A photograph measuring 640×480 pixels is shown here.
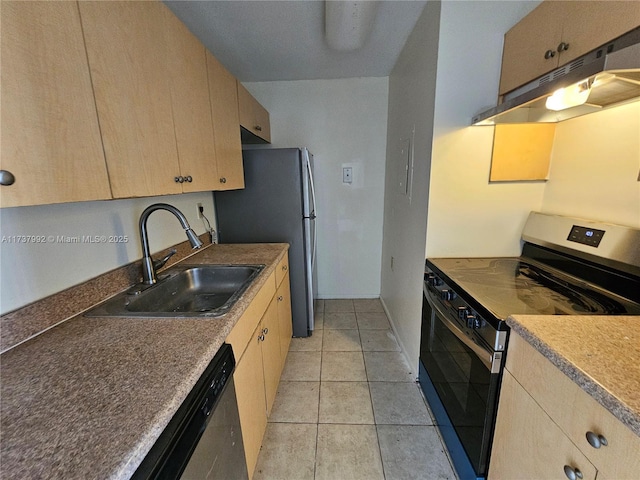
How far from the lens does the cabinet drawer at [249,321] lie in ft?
3.37

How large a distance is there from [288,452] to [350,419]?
0.39 m

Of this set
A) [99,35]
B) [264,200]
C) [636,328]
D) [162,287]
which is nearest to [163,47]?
[99,35]

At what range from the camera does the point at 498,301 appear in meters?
1.08

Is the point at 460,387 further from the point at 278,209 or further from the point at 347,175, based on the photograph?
the point at 347,175

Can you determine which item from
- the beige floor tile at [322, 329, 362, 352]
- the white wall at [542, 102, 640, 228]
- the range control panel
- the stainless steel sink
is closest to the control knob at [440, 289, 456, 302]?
the range control panel

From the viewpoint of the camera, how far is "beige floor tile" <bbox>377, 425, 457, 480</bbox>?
4.20ft

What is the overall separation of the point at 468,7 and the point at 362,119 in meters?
1.37

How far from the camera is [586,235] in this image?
48.4 inches

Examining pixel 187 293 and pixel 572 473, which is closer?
pixel 572 473

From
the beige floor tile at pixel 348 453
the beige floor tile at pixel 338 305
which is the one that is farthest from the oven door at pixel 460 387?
the beige floor tile at pixel 338 305

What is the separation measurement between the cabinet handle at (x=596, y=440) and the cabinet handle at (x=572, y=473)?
106 millimetres

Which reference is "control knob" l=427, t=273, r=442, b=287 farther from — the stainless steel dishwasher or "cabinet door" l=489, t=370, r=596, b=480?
the stainless steel dishwasher

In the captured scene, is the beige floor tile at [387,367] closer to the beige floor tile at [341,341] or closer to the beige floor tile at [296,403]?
the beige floor tile at [341,341]

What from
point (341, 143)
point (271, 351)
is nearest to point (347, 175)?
point (341, 143)
